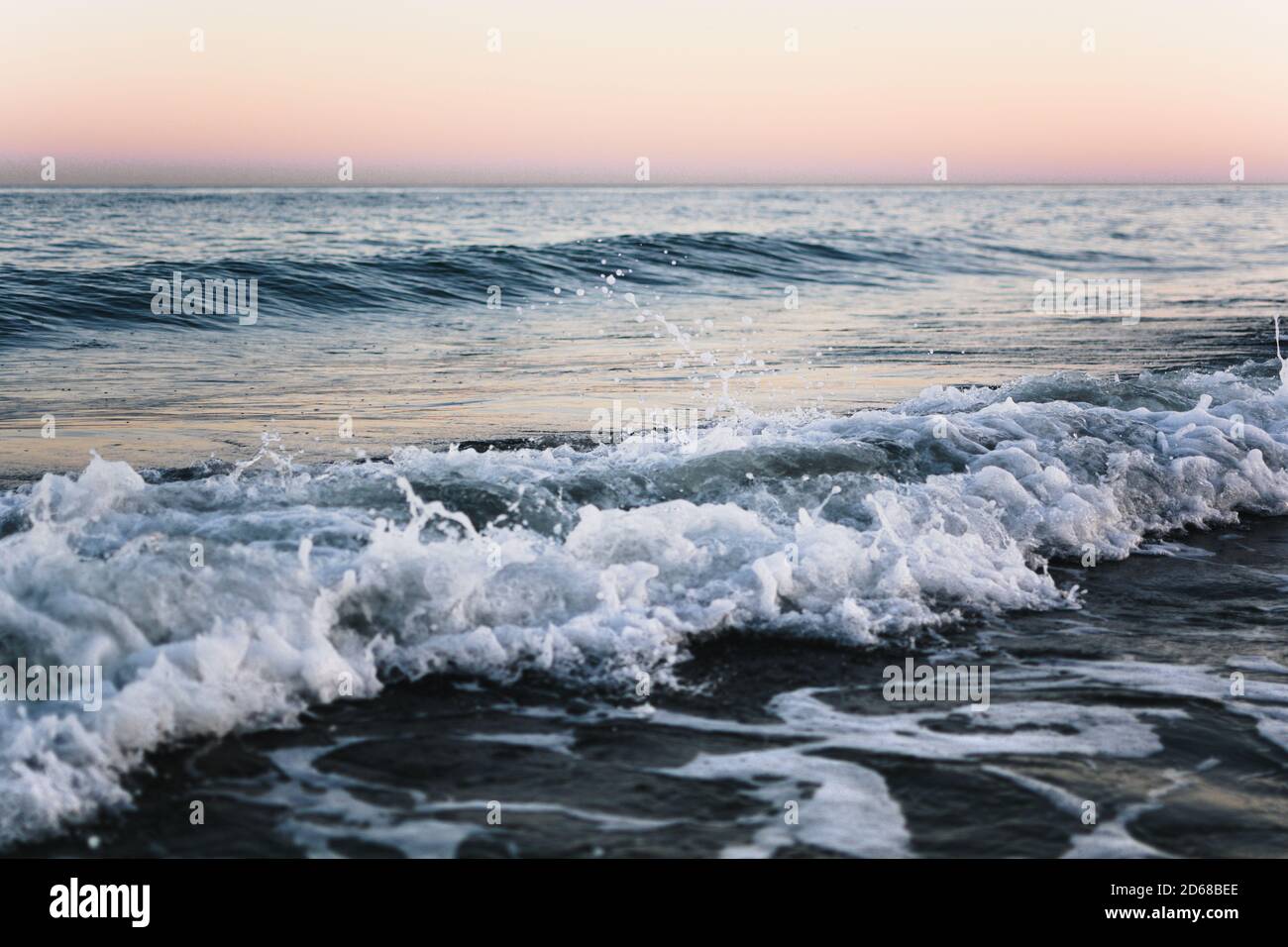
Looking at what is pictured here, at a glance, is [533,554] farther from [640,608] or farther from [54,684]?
[54,684]

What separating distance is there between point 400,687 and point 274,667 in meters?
0.47

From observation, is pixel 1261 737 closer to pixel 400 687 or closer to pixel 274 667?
pixel 400 687

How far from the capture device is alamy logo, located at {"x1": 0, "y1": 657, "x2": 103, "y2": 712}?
161 inches

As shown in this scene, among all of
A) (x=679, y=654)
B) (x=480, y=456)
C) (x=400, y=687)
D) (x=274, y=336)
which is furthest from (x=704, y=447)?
(x=274, y=336)

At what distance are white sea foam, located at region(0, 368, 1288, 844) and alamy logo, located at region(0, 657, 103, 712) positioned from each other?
0.06m

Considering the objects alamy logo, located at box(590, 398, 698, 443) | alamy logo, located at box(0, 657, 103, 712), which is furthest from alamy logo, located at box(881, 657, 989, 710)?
alamy logo, located at box(590, 398, 698, 443)

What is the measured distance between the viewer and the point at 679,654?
16.2 ft

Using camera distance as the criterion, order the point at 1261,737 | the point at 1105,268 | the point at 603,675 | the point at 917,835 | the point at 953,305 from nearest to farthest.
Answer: the point at 917,835
the point at 1261,737
the point at 603,675
the point at 953,305
the point at 1105,268

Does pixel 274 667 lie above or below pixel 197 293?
below

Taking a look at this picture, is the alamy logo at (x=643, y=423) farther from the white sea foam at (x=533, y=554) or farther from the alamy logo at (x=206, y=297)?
the alamy logo at (x=206, y=297)
